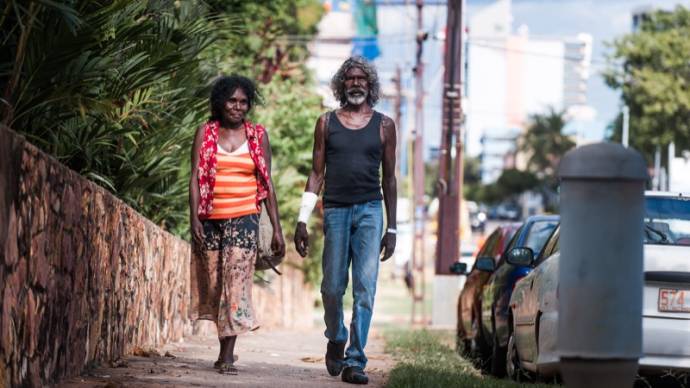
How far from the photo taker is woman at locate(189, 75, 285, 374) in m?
9.46

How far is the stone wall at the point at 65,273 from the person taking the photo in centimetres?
657

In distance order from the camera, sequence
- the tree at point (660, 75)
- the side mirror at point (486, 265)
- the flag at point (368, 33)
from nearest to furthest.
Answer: the side mirror at point (486, 265)
the flag at point (368, 33)
the tree at point (660, 75)

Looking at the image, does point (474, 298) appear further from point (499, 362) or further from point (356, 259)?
point (356, 259)

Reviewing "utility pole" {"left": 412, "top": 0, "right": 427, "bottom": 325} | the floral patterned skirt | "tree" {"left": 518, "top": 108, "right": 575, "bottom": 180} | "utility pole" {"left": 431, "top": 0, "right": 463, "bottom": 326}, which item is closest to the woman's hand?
the floral patterned skirt

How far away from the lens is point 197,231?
9438mm

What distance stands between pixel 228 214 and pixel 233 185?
19 cm

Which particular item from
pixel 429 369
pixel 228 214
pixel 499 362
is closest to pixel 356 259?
pixel 228 214

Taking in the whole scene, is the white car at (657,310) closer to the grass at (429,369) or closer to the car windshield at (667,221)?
the car windshield at (667,221)

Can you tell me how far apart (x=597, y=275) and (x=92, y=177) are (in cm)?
586

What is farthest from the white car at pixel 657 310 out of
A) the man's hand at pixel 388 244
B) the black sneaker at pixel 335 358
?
the black sneaker at pixel 335 358

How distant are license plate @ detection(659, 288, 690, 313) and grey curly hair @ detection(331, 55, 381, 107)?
6.97 feet

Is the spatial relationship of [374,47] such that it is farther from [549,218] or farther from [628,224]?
[628,224]

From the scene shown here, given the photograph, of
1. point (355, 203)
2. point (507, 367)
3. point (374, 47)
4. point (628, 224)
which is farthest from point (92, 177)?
point (374, 47)

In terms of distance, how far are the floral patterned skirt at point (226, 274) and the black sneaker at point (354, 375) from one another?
28.5 inches
